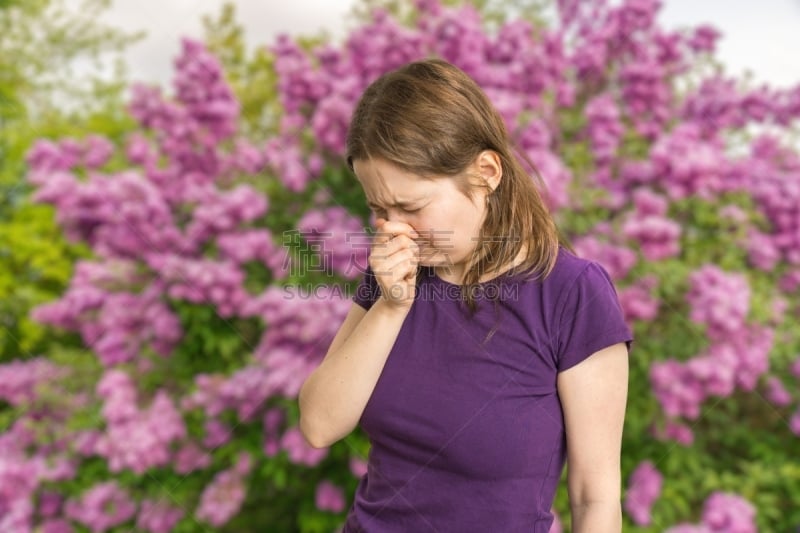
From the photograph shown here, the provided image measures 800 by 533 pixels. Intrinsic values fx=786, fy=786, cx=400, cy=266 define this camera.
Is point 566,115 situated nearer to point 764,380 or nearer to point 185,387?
point 764,380

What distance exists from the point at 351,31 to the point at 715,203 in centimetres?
178

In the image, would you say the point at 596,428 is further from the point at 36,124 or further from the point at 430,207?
the point at 36,124

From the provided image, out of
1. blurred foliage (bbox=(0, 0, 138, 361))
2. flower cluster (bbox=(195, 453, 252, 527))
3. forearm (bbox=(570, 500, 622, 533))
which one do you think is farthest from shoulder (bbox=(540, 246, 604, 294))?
blurred foliage (bbox=(0, 0, 138, 361))

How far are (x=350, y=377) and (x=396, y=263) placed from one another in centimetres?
19

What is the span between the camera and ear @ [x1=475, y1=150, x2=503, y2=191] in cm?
123

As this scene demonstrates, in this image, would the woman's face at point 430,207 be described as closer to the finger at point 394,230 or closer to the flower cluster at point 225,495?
the finger at point 394,230

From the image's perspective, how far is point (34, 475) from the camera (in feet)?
12.2

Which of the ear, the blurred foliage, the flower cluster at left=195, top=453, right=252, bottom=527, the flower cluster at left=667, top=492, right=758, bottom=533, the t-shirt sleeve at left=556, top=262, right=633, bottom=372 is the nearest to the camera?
the t-shirt sleeve at left=556, top=262, right=633, bottom=372

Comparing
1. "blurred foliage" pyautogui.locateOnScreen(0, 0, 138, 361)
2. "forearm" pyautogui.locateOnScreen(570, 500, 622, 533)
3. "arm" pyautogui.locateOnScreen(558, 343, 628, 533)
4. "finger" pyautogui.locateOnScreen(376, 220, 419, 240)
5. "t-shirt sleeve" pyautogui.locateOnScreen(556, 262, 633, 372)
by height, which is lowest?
"blurred foliage" pyautogui.locateOnScreen(0, 0, 138, 361)

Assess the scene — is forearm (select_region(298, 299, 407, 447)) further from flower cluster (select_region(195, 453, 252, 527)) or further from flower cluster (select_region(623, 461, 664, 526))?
flower cluster (select_region(623, 461, 664, 526))

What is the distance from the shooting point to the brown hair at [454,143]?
1.17 m

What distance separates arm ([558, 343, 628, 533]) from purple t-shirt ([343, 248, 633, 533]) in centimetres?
2

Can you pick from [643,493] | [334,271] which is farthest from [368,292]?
[643,493]

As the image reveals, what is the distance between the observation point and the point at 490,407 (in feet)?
3.70
